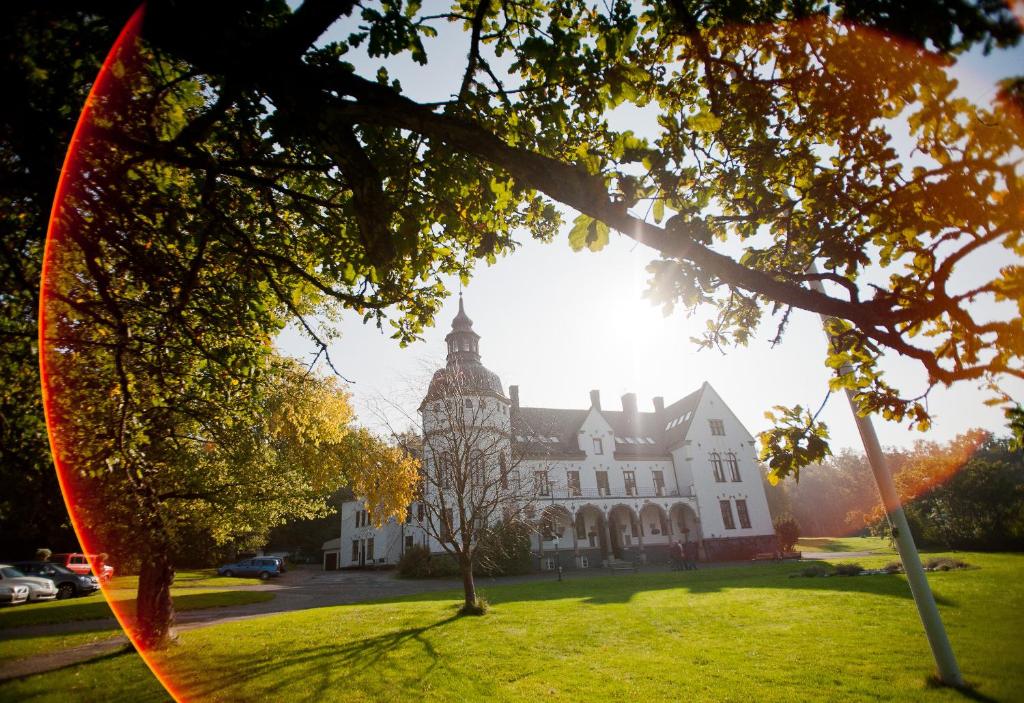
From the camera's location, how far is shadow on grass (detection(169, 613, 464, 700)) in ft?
29.2

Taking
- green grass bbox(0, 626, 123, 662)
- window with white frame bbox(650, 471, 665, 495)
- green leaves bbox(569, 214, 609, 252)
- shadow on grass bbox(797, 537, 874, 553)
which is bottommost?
shadow on grass bbox(797, 537, 874, 553)

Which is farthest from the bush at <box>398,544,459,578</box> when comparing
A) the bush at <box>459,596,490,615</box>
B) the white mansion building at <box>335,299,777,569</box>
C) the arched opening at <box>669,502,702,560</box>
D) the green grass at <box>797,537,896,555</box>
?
the green grass at <box>797,537,896,555</box>

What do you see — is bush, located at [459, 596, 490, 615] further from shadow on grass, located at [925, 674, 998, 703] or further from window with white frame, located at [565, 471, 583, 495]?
window with white frame, located at [565, 471, 583, 495]

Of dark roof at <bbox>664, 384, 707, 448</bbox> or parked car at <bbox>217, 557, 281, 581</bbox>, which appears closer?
parked car at <bbox>217, 557, 281, 581</bbox>

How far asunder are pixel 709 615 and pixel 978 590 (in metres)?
8.25

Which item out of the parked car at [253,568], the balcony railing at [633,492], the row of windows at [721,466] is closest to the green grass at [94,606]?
the parked car at [253,568]

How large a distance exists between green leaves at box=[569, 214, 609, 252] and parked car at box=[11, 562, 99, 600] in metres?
36.3

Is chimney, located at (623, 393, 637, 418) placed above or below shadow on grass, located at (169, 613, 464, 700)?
above

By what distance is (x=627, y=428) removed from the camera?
163 feet

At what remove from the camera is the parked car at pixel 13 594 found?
2181cm

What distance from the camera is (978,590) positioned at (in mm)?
14234

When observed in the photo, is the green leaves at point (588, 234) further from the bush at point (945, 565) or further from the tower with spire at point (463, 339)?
the tower with spire at point (463, 339)

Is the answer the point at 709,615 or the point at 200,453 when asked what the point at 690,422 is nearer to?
the point at 709,615

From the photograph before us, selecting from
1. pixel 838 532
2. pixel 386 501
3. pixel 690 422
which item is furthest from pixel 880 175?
pixel 838 532
